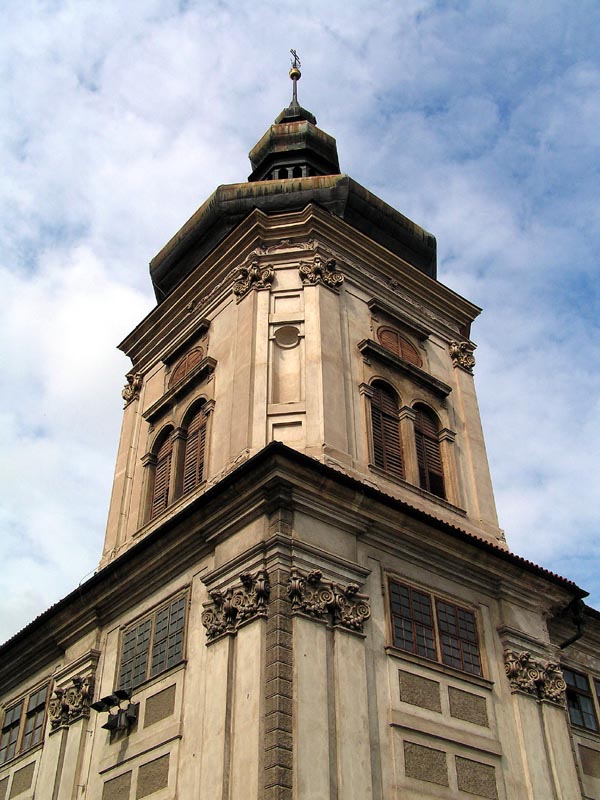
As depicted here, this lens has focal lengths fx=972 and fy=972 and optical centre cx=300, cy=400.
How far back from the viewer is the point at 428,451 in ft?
66.3

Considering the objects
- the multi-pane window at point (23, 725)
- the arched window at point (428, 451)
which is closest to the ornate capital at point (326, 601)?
the arched window at point (428, 451)

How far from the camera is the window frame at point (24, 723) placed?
18.7 m

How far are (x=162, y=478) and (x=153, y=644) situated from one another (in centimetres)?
493

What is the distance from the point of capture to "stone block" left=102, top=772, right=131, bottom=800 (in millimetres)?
15195

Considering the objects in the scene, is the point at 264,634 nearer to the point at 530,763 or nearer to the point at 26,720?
the point at 530,763

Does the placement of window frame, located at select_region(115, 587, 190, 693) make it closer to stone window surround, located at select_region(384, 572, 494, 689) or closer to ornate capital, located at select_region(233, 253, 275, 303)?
stone window surround, located at select_region(384, 572, 494, 689)

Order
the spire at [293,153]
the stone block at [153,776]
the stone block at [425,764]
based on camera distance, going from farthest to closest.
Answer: the spire at [293,153] → the stone block at [153,776] → the stone block at [425,764]

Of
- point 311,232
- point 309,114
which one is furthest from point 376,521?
point 309,114

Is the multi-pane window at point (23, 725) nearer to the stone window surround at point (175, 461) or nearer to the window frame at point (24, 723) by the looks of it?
the window frame at point (24, 723)

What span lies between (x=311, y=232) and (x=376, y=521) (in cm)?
814

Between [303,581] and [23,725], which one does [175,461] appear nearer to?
[23,725]

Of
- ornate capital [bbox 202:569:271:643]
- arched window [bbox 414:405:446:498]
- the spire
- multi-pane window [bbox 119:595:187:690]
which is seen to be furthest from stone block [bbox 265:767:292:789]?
the spire

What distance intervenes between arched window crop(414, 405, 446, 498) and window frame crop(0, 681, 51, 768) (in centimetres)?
855

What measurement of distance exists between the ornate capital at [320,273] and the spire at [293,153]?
7.40 metres
